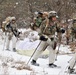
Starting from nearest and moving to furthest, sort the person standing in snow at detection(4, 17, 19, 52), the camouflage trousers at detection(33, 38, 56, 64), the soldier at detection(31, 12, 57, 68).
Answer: the soldier at detection(31, 12, 57, 68), the camouflage trousers at detection(33, 38, 56, 64), the person standing in snow at detection(4, 17, 19, 52)

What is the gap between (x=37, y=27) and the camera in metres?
10.8

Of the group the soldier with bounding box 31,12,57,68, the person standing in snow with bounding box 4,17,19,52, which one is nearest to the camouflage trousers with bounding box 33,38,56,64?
the soldier with bounding box 31,12,57,68

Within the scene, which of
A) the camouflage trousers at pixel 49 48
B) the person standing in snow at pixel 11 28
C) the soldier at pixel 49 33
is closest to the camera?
the soldier at pixel 49 33

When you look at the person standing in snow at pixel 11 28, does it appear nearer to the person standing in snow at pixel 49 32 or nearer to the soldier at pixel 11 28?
the soldier at pixel 11 28

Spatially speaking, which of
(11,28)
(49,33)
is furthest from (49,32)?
(11,28)

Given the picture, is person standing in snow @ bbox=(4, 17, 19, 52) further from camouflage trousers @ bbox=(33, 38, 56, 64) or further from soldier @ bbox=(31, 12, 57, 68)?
soldier @ bbox=(31, 12, 57, 68)

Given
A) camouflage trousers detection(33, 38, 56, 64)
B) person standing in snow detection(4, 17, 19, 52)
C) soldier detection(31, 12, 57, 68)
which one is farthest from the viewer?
person standing in snow detection(4, 17, 19, 52)

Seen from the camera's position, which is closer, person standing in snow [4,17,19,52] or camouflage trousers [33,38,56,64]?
camouflage trousers [33,38,56,64]

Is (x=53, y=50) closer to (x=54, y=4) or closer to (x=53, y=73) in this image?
(x=53, y=73)

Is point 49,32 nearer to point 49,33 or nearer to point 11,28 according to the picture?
point 49,33

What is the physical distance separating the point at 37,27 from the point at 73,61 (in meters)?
1.98

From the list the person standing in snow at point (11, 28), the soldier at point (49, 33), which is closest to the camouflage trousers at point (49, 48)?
the soldier at point (49, 33)

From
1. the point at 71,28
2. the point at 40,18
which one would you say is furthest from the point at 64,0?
the point at 71,28

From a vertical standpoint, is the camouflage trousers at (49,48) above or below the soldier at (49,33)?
below
